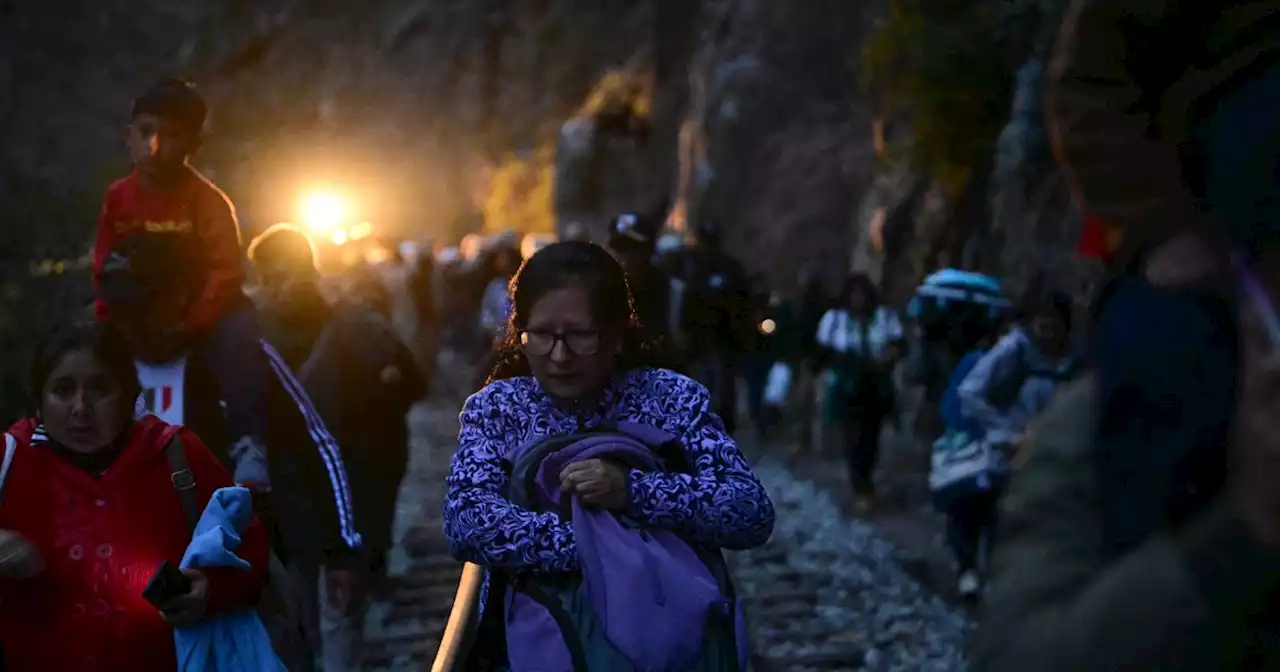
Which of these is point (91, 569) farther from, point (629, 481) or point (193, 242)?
point (193, 242)

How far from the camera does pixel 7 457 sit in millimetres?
3025

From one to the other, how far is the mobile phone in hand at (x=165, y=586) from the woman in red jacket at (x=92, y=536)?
0.02 meters

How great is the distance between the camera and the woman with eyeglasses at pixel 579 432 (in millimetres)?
2818

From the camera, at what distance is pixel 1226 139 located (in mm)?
895

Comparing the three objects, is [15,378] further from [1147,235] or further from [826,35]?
[826,35]

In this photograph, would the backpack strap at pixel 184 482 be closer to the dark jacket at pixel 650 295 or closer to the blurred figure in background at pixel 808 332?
the dark jacket at pixel 650 295

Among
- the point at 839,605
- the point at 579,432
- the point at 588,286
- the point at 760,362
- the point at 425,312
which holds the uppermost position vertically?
the point at 588,286

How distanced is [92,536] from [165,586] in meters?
0.29

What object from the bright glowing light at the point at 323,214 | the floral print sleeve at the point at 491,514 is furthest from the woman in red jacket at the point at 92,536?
the bright glowing light at the point at 323,214

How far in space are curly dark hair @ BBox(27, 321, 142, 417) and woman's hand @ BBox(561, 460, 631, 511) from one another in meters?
1.19

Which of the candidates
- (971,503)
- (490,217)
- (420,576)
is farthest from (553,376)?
(490,217)

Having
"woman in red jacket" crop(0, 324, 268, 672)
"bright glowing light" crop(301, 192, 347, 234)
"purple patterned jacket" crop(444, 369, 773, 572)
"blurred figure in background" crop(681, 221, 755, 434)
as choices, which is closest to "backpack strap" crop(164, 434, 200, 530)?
"woman in red jacket" crop(0, 324, 268, 672)

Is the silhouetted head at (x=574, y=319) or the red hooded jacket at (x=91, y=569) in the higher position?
the silhouetted head at (x=574, y=319)

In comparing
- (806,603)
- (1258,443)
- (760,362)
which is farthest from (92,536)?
(760,362)
